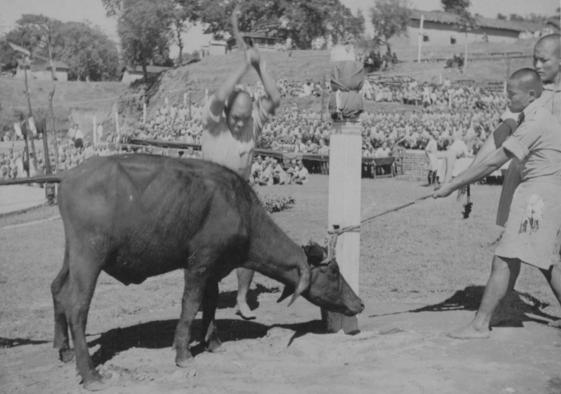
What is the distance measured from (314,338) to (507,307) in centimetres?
266

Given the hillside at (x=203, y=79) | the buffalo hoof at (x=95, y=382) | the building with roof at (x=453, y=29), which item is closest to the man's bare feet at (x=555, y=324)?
the buffalo hoof at (x=95, y=382)

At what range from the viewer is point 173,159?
5844 millimetres

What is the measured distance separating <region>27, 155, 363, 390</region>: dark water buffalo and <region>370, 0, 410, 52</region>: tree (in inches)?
3070

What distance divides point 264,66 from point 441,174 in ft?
57.3

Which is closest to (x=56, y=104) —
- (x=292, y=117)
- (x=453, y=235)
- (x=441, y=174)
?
(x=292, y=117)

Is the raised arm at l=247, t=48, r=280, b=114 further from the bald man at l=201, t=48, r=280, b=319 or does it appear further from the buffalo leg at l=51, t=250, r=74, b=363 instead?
the buffalo leg at l=51, t=250, r=74, b=363

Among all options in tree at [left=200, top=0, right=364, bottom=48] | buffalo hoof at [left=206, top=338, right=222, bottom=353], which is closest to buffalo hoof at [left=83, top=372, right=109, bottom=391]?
buffalo hoof at [left=206, top=338, right=222, bottom=353]

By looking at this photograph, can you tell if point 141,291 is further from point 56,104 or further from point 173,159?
point 56,104

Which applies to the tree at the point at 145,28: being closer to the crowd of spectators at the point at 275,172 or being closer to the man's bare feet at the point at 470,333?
the crowd of spectators at the point at 275,172

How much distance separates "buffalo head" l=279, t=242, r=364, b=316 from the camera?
247 inches

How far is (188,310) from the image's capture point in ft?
19.3

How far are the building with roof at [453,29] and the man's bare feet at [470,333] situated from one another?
270 feet

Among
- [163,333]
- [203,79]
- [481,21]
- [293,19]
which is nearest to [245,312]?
[163,333]

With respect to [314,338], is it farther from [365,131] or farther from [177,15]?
[177,15]
